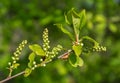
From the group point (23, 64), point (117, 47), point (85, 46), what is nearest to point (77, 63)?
point (85, 46)

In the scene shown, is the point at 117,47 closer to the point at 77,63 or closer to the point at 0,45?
the point at 0,45

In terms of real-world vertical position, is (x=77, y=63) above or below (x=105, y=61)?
below

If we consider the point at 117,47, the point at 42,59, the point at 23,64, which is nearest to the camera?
the point at 42,59

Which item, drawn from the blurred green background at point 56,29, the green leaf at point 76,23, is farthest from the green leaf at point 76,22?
the blurred green background at point 56,29

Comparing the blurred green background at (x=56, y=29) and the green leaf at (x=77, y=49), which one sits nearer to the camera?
the green leaf at (x=77, y=49)

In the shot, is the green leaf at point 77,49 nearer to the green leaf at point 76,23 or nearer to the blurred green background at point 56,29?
the green leaf at point 76,23

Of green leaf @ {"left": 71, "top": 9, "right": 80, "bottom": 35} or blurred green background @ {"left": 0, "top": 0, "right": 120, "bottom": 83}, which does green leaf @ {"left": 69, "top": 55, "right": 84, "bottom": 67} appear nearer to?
green leaf @ {"left": 71, "top": 9, "right": 80, "bottom": 35}

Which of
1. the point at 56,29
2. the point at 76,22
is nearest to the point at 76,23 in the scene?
the point at 76,22

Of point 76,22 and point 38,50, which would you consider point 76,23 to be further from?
point 38,50

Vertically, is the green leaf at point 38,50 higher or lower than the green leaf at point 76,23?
lower
